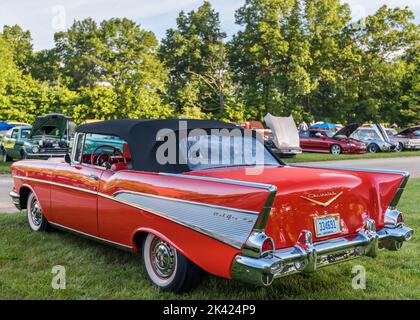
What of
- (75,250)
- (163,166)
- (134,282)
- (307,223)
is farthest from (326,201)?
(75,250)

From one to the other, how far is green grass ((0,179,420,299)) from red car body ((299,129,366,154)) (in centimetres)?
2228

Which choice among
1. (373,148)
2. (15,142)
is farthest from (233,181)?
(373,148)

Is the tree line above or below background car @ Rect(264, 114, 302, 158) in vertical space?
above

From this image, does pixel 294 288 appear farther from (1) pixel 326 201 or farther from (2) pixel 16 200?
(2) pixel 16 200

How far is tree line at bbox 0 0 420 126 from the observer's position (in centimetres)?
4309

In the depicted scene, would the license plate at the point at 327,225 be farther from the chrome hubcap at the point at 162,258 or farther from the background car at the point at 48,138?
the background car at the point at 48,138

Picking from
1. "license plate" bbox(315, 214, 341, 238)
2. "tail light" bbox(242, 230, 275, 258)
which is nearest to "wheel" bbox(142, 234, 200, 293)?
"tail light" bbox(242, 230, 275, 258)

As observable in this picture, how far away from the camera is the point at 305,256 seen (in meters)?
3.61

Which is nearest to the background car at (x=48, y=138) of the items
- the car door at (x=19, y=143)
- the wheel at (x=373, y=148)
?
the car door at (x=19, y=143)

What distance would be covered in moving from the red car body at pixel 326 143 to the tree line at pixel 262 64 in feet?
46.4

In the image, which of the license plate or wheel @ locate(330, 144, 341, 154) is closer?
the license plate

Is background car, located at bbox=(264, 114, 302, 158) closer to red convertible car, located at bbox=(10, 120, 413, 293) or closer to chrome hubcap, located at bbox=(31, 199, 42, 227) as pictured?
chrome hubcap, located at bbox=(31, 199, 42, 227)

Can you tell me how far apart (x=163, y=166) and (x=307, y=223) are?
1466mm
